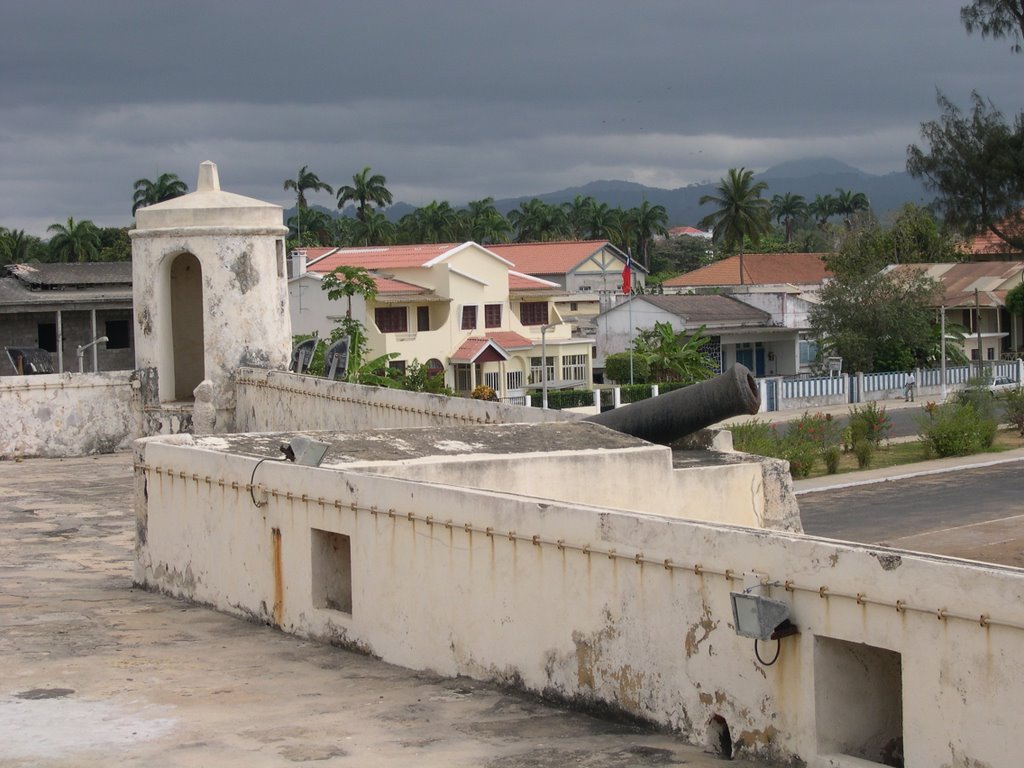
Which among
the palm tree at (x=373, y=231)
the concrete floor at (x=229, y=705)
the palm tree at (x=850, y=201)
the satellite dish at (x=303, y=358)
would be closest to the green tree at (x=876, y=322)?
the satellite dish at (x=303, y=358)

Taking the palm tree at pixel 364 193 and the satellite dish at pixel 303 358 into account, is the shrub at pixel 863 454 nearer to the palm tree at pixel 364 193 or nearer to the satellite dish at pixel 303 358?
the satellite dish at pixel 303 358

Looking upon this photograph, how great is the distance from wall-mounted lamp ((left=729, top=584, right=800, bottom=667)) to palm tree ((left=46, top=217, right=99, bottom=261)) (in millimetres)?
76679

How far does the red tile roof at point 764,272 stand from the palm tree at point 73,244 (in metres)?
36.0

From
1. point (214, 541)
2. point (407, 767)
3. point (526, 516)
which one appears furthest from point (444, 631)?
point (214, 541)

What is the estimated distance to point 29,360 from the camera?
30516mm

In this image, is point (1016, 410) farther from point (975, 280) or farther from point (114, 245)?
point (114, 245)

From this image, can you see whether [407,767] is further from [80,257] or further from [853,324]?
[80,257]

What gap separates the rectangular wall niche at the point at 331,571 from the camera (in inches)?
400

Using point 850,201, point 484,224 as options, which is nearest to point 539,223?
point 484,224

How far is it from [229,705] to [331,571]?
205cm

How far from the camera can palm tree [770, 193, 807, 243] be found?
153 m

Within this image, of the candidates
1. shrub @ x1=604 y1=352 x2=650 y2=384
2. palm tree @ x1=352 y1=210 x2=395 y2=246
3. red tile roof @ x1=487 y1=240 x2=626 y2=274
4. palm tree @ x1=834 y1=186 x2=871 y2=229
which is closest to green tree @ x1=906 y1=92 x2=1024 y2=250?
shrub @ x1=604 y1=352 x2=650 y2=384

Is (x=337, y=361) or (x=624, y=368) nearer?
(x=337, y=361)

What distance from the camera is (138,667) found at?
9.34 meters
